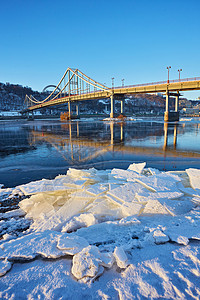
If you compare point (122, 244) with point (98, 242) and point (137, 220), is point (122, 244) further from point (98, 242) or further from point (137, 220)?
point (137, 220)

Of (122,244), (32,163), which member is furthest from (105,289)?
(32,163)

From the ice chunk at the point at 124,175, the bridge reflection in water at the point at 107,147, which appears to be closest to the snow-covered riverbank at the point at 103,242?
the ice chunk at the point at 124,175

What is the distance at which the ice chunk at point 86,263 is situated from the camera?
5.27 ft

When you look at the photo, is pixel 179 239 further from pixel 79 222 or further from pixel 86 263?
pixel 79 222

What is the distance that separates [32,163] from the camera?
653cm

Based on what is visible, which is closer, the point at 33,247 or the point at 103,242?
the point at 33,247

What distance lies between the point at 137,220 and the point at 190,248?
2.50 ft

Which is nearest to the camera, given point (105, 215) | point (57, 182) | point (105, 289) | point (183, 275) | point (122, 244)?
point (105, 289)

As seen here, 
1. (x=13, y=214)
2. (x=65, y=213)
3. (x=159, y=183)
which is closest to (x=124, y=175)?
(x=159, y=183)

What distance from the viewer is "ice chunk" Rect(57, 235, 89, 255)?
1902mm

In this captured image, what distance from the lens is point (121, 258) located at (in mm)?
1756

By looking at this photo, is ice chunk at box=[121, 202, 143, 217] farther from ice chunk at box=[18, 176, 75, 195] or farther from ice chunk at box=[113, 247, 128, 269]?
ice chunk at box=[18, 176, 75, 195]

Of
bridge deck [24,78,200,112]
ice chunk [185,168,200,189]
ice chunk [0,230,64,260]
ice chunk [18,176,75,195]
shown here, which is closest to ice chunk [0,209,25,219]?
ice chunk [18,176,75,195]

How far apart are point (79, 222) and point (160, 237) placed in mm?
1193
